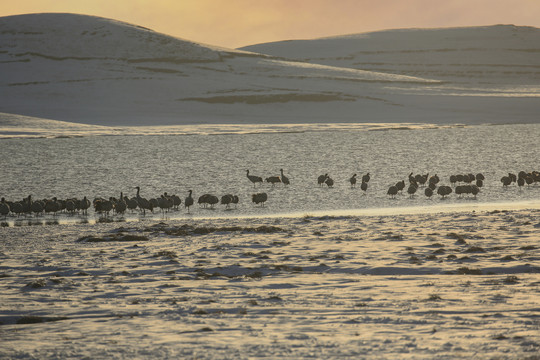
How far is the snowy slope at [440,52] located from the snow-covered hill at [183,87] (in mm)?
17311

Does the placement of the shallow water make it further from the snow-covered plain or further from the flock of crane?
the flock of crane

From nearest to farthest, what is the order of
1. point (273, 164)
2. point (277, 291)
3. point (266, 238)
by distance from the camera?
point (277, 291), point (266, 238), point (273, 164)

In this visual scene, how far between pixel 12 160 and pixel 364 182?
22.9m

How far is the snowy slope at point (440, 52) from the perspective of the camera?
5989 inches

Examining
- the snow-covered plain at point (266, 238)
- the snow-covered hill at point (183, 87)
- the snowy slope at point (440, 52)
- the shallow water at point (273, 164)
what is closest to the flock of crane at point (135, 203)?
the shallow water at point (273, 164)

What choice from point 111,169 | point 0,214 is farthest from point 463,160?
point 0,214

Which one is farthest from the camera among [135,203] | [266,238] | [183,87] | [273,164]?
[183,87]

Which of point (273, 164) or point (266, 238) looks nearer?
point (266, 238)

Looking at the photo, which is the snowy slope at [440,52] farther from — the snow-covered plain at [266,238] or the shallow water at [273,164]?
the shallow water at [273,164]

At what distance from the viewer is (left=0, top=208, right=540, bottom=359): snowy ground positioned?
11.5 meters

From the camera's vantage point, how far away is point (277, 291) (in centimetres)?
1530

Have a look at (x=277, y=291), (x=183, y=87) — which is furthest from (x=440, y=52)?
(x=277, y=291)

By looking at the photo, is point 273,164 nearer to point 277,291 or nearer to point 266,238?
point 266,238

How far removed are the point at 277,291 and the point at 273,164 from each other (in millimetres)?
33072
